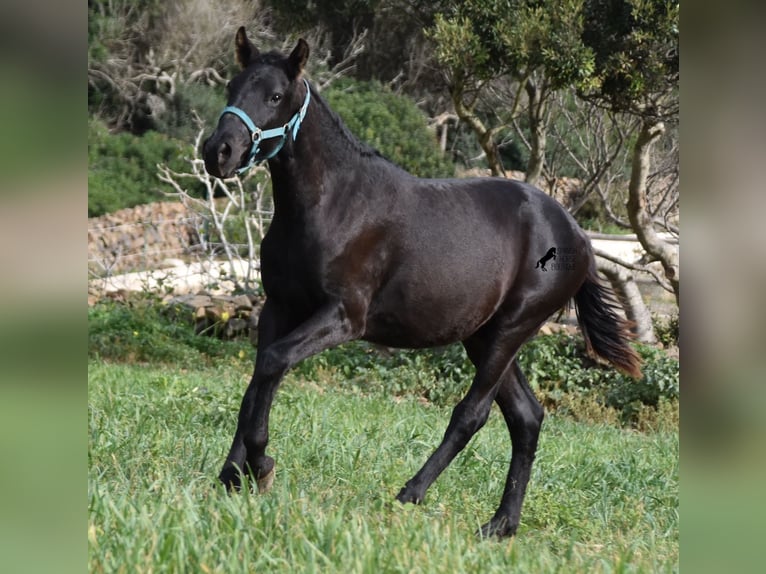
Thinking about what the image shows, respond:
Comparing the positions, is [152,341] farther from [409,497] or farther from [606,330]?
[409,497]

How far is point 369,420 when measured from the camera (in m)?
6.28

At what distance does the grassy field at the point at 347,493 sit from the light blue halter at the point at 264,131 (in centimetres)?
121

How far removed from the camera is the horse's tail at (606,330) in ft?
15.7

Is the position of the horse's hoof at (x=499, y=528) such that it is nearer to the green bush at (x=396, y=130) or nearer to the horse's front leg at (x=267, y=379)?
the horse's front leg at (x=267, y=379)

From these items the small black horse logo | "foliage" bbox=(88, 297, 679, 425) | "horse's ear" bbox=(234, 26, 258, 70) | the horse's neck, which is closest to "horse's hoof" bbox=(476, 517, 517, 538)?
the small black horse logo

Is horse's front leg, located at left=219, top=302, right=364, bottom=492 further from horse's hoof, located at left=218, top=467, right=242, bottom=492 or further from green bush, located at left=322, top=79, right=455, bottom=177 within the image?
green bush, located at left=322, top=79, right=455, bottom=177

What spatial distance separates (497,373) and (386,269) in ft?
2.45

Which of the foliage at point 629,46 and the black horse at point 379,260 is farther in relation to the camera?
the foliage at point 629,46

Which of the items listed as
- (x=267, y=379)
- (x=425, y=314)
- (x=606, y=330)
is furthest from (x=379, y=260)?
(x=606, y=330)

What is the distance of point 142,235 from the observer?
1551 cm

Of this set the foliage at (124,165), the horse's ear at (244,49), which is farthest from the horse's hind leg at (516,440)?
the foliage at (124,165)

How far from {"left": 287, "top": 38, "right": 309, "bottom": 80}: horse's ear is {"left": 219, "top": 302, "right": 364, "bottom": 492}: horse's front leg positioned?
0.92 metres
